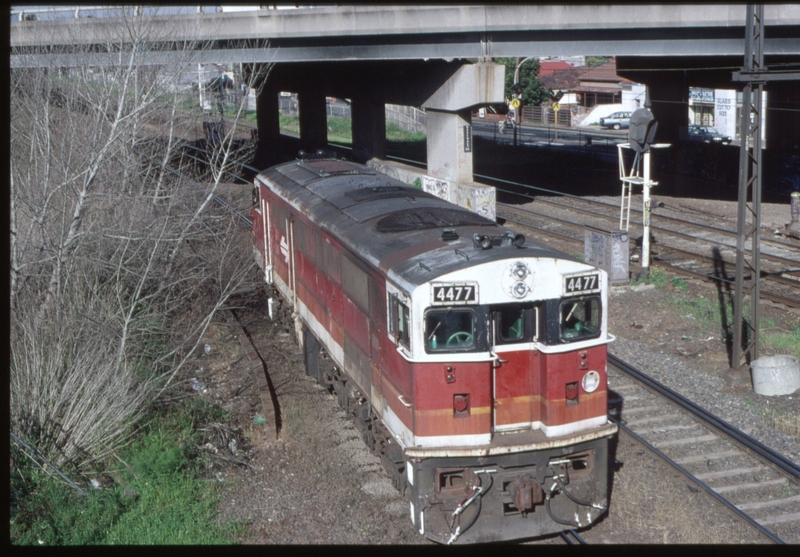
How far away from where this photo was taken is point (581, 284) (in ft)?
27.1

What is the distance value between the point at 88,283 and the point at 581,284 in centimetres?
665

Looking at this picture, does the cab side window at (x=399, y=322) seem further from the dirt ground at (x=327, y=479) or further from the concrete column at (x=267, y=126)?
the concrete column at (x=267, y=126)

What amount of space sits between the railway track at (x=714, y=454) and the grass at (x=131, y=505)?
17.4ft

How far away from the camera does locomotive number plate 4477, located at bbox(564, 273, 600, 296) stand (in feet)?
27.0

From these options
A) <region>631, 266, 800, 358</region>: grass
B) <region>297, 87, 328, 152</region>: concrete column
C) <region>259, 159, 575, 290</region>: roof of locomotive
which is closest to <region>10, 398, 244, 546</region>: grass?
<region>259, 159, 575, 290</region>: roof of locomotive

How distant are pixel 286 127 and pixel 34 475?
47385 mm

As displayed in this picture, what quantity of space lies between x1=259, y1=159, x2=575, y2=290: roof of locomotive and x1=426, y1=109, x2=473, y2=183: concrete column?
31.1 ft

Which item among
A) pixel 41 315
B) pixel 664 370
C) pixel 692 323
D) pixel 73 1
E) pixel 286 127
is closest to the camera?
pixel 41 315

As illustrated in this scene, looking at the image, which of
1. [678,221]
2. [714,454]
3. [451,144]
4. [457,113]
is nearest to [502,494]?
[714,454]

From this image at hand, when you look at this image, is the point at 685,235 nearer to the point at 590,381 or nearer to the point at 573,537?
the point at 590,381

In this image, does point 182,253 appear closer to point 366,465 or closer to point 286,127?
point 366,465

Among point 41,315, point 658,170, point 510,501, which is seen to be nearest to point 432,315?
point 510,501

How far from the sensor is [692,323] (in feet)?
51.5

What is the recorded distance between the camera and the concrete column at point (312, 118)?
1370 inches
